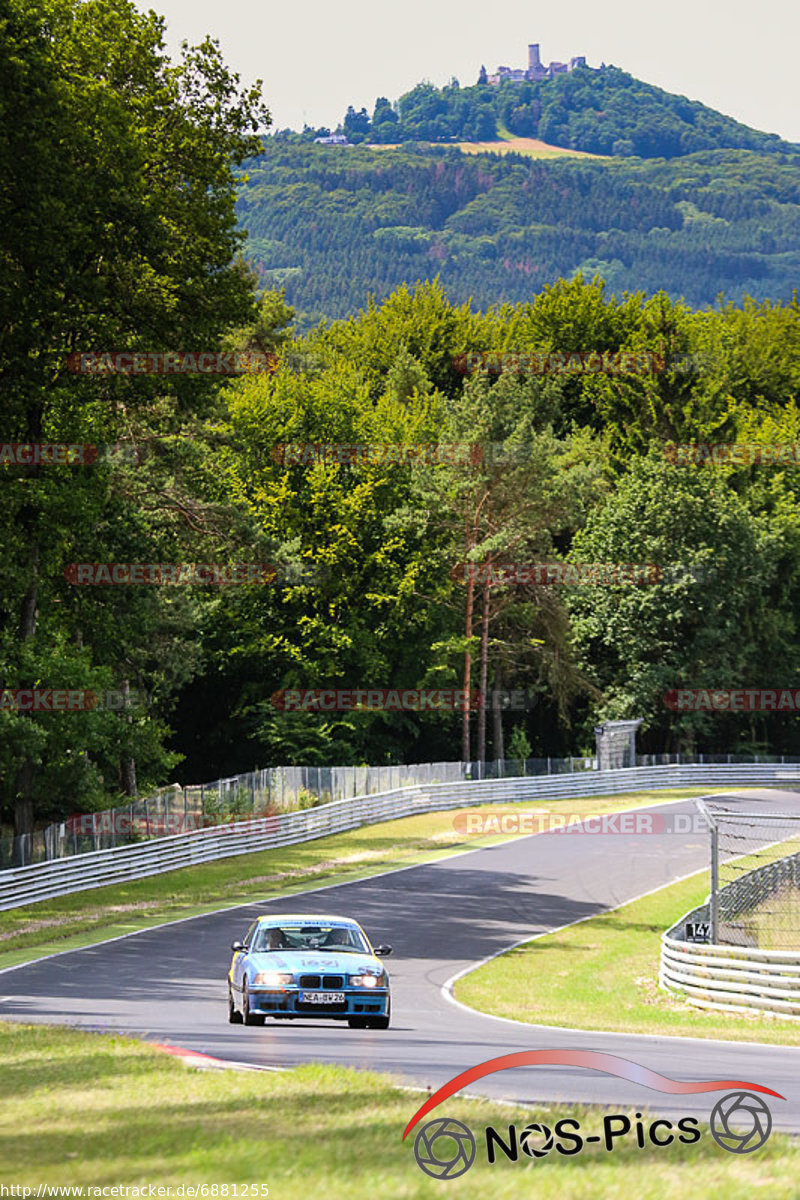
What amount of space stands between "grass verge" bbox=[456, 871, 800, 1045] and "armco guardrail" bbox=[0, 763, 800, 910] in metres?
11.2

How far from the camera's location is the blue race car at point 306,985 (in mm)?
16031

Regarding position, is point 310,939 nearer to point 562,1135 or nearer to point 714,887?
point 714,887

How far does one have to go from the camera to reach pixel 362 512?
65.9 metres

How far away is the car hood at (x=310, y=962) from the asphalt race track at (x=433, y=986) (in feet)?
2.24

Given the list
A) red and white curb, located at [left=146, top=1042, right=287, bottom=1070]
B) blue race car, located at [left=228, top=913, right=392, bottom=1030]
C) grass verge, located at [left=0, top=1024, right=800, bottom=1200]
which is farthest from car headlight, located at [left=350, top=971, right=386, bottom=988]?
grass verge, located at [left=0, top=1024, right=800, bottom=1200]

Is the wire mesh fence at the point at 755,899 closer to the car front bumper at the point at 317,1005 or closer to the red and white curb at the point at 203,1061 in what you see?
the car front bumper at the point at 317,1005

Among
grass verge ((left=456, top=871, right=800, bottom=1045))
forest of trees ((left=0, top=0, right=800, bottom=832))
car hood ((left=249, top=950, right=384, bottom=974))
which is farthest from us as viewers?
forest of trees ((left=0, top=0, right=800, bottom=832))

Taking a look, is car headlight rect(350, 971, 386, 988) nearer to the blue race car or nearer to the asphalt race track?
the blue race car

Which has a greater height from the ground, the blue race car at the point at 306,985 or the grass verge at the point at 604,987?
the blue race car at the point at 306,985

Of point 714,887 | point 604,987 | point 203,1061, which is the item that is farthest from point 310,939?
point 604,987

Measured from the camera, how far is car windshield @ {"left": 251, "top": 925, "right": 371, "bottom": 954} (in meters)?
17.0

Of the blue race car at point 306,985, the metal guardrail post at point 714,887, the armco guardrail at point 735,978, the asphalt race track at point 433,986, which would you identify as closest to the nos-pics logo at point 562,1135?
the asphalt race track at point 433,986

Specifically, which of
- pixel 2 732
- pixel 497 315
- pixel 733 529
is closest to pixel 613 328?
pixel 497 315

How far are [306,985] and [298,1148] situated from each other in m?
7.83
